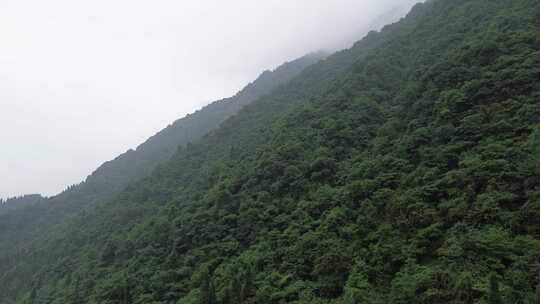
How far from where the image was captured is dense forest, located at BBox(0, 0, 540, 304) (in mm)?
19969

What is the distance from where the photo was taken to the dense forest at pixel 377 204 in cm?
1997

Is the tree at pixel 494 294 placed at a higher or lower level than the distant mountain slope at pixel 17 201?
lower

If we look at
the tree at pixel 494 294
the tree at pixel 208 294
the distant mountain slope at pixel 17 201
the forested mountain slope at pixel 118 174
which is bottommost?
the tree at pixel 494 294

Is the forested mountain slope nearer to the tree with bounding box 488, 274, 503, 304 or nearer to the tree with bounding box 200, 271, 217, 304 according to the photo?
the tree with bounding box 200, 271, 217, 304

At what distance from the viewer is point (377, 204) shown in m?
26.3

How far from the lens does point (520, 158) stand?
22.6 metres

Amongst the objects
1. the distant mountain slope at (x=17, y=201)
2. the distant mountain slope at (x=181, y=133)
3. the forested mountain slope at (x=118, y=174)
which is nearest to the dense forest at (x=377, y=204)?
the forested mountain slope at (x=118, y=174)

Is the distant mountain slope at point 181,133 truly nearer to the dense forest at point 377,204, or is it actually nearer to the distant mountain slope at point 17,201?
the dense forest at point 377,204

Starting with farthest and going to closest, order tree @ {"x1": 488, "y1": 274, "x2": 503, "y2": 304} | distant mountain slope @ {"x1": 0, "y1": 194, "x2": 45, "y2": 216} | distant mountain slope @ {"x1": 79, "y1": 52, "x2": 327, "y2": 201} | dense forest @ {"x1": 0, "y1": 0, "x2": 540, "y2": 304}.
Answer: distant mountain slope @ {"x1": 0, "y1": 194, "x2": 45, "y2": 216} < distant mountain slope @ {"x1": 79, "y1": 52, "x2": 327, "y2": 201} < dense forest @ {"x1": 0, "y1": 0, "x2": 540, "y2": 304} < tree @ {"x1": 488, "y1": 274, "x2": 503, "y2": 304}

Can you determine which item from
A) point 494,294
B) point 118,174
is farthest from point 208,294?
point 118,174

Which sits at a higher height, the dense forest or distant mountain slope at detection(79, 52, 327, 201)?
distant mountain slope at detection(79, 52, 327, 201)

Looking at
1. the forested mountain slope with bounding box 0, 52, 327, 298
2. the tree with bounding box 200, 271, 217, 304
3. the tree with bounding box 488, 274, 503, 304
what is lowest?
the tree with bounding box 488, 274, 503, 304

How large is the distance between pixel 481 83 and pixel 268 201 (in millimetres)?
18352

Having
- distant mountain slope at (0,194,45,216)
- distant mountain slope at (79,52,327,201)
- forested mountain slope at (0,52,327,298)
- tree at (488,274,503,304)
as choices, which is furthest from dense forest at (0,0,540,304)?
distant mountain slope at (0,194,45,216)
